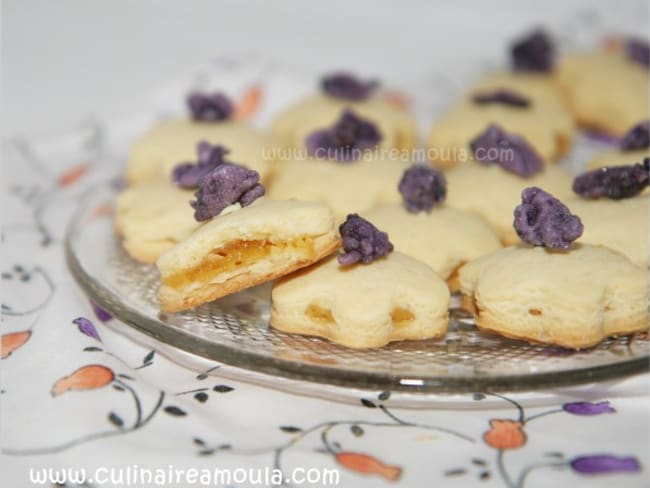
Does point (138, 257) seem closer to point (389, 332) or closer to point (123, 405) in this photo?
point (123, 405)

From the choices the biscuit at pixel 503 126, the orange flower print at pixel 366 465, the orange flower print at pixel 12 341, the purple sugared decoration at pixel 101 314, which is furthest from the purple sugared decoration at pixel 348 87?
the orange flower print at pixel 366 465

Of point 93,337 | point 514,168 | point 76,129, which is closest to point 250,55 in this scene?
point 76,129

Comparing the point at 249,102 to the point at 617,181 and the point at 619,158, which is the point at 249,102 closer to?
the point at 619,158

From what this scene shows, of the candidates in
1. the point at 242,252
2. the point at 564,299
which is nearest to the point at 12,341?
the point at 242,252

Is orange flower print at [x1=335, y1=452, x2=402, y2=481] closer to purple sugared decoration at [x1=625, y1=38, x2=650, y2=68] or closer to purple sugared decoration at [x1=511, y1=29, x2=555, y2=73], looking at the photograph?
purple sugared decoration at [x1=511, y1=29, x2=555, y2=73]

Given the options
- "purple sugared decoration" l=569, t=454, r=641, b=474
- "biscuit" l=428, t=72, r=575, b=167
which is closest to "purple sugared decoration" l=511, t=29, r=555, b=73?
"biscuit" l=428, t=72, r=575, b=167

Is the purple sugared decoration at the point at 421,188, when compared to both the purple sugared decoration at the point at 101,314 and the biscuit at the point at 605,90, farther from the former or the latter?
Answer: the biscuit at the point at 605,90
